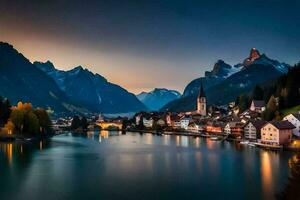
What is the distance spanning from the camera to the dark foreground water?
19859mm

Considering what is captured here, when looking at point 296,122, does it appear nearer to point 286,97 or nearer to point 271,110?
point 271,110

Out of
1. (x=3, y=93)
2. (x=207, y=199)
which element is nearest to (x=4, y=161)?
(x=207, y=199)

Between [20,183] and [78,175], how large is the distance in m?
4.02

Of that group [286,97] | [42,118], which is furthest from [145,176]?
[42,118]

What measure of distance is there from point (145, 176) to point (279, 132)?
67.8 ft

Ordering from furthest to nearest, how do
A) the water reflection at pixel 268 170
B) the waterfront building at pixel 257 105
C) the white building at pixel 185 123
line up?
1. the white building at pixel 185 123
2. the waterfront building at pixel 257 105
3. the water reflection at pixel 268 170

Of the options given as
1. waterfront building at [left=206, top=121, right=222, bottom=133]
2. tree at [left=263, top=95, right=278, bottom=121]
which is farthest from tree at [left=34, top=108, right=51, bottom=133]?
tree at [left=263, top=95, right=278, bottom=121]

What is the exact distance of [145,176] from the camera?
24.8 metres

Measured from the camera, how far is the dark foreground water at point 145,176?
1986cm

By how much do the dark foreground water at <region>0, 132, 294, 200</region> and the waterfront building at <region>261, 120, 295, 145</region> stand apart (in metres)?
5.42

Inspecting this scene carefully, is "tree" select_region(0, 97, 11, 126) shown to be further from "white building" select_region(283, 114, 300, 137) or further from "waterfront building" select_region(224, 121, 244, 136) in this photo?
"white building" select_region(283, 114, 300, 137)

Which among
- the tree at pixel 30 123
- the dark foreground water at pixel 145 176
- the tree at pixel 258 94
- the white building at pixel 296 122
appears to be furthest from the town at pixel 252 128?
the tree at pixel 30 123

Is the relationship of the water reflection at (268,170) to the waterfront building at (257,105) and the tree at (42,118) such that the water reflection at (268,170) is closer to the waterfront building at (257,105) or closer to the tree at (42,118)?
the waterfront building at (257,105)

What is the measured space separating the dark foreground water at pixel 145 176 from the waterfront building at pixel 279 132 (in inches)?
213
